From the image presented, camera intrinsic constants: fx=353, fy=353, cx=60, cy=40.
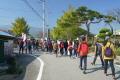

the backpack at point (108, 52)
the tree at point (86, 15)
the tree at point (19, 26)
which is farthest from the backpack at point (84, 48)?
the tree at point (19, 26)

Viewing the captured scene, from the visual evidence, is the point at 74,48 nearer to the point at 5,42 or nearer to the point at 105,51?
the point at 5,42

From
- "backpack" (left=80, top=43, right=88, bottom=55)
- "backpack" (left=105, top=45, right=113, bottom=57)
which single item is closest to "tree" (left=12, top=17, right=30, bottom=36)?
"backpack" (left=80, top=43, right=88, bottom=55)

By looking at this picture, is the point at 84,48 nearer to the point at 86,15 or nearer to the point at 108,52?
the point at 108,52

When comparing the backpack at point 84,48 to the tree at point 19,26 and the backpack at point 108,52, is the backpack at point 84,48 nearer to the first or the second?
the backpack at point 108,52

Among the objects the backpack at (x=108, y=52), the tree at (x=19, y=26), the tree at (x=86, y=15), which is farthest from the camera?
the tree at (x=19, y=26)

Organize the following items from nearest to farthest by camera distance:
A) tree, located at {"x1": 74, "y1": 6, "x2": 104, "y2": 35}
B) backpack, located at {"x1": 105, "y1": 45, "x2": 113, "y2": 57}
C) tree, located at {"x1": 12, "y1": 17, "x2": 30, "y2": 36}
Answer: backpack, located at {"x1": 105, "y1": 45, "x2": 113, "y2": 57}
tree, located at {"x1": 74, "y1": 6, "x2": 104, "y2": 35}
tree, located at {"x1": 12, "y1": 17, "x2": 30, "y2": 36}

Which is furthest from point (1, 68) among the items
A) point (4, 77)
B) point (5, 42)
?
point (5, 42)

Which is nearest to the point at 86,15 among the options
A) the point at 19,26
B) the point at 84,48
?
the point at 19,26

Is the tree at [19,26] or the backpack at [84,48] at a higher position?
the tree at [19,26]

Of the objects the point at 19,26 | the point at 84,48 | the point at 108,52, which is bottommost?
the point at 108,52

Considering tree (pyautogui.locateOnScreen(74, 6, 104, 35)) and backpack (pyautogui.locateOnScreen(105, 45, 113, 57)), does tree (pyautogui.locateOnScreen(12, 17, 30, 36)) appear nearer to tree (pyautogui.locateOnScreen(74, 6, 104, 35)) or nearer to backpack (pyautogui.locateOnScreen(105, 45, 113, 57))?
tree (pyautogui.locateOnScreen(74, 6, 104, 35))

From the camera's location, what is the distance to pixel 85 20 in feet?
243

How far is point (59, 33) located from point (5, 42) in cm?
5718

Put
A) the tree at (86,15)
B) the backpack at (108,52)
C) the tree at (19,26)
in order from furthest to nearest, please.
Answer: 1. the tree at (19,26)
2. the tree at (86,15)
3. the backpack at (108,52)
